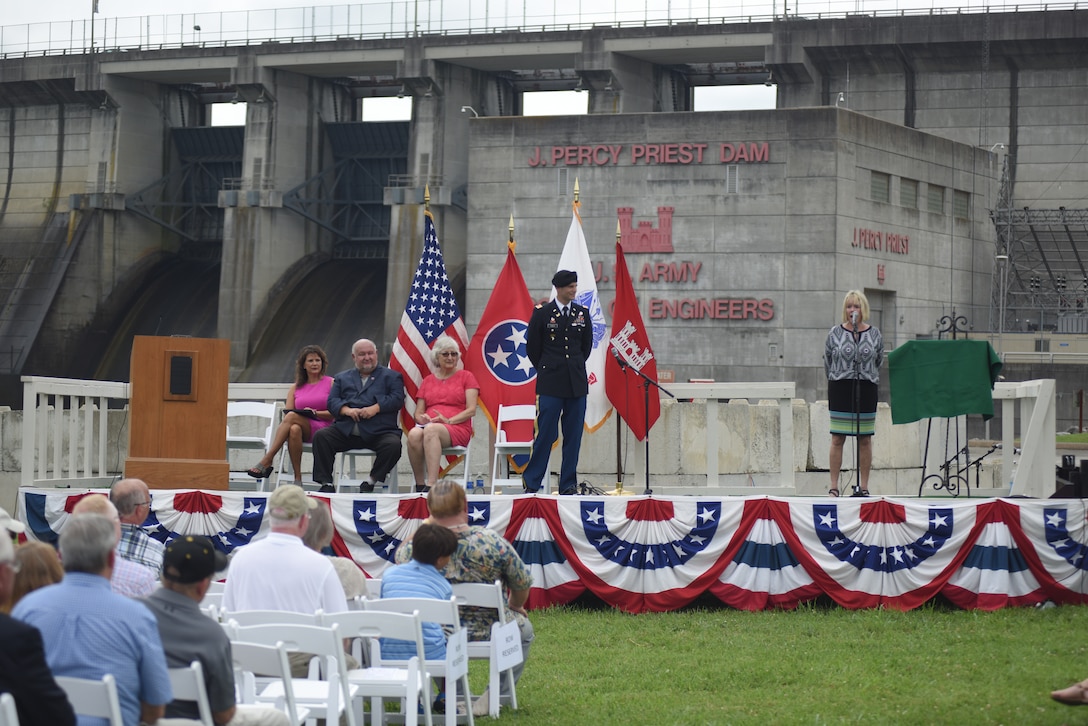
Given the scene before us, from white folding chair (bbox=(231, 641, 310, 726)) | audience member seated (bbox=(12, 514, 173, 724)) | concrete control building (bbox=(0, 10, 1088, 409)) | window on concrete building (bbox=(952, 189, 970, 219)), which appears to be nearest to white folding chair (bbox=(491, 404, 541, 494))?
white folding chair (bbox=(231, 641, 310, 726))

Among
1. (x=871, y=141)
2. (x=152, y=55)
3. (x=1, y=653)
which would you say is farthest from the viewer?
(x=152, y=55)

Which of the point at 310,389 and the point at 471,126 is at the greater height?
the point at 471,126

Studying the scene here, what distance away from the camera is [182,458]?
12156 millimetres

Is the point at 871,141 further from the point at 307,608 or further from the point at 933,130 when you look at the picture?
the point at 307,608

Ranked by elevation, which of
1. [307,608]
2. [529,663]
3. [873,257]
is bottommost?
[529,663]

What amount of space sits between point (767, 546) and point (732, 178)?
898 inches

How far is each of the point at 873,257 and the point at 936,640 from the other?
24.7m

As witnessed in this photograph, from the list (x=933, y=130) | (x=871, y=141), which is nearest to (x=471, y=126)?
(x=871, y=141)

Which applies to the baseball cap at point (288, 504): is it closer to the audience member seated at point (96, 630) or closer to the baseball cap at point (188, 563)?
the baseball cap at point (188, 563)

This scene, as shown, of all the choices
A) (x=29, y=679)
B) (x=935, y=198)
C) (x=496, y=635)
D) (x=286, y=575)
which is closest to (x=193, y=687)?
(x=29, y=679)

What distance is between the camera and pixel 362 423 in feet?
41.6

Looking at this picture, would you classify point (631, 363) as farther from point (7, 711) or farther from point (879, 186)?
point (879, 186)

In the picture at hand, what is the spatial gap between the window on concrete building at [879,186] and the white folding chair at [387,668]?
28042mm

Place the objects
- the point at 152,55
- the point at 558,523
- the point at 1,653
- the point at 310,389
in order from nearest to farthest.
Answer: the point at 1,653 → the point at 558,523 → the point at 310,389 → the point at 152,55
